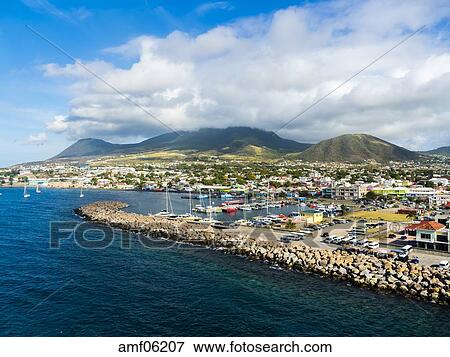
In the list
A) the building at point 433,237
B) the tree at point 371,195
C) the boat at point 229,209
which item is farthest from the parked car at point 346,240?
the tree at point 371,195

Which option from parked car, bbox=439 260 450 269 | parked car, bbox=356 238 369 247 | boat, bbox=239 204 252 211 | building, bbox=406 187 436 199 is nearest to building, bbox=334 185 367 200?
building, bbox=406 187 436 199

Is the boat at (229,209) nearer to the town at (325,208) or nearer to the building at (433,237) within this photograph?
the town at (325,208)

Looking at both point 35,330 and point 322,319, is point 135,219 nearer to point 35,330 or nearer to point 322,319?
point 35,330

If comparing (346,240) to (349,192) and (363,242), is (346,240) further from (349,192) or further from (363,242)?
(349,192)

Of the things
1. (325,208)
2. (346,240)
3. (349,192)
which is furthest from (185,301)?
(349,192)

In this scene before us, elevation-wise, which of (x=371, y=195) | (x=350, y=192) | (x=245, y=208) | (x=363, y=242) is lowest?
(x=363, y=242)

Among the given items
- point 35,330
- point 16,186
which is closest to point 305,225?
point 35,330
